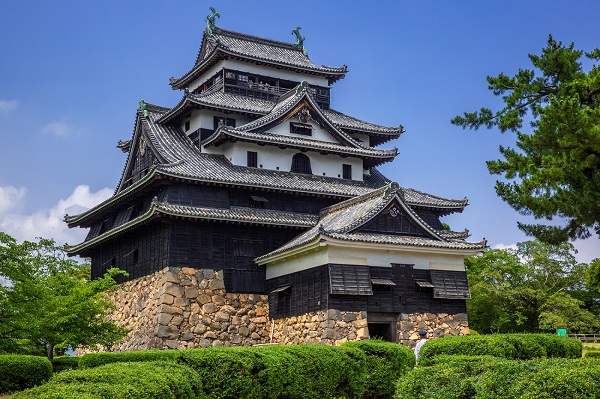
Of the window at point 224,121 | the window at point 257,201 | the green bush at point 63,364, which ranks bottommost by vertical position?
the green bush at point 63,364

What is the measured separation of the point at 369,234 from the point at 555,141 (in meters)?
13.6

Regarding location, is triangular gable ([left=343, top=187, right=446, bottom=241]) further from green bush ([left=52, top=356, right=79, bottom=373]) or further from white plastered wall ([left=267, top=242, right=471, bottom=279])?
green bush ([left=52, top=356, right=79, bottom=373])

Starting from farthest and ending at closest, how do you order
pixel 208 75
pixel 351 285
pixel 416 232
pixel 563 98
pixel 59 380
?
pixel 208 75 → pixel 416 232 → pixel 351 285 → pixel 563 98 → pixel 59 380

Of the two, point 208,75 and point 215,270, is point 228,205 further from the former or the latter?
point 208,75

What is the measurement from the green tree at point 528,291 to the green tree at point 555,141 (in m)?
34.5

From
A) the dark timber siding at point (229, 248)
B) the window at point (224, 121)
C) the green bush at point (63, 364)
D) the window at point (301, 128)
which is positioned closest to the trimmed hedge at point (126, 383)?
the green bush at point (63, 364)

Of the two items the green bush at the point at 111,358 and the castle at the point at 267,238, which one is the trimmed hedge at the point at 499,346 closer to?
the castle at the point at 267,238

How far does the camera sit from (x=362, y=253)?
3162 cm

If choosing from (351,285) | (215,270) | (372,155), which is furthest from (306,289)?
(372,155)

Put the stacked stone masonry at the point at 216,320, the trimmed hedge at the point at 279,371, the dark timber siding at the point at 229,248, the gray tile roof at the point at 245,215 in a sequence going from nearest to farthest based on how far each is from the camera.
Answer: the trimmed hedge at the point at 279,371 → the stacked stone masonry at the point at 216,320 → the gray tile roof at the point at 245,215 → the dark timber siding at the point at 229,248

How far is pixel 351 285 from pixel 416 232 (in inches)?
187

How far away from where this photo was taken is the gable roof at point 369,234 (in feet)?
103

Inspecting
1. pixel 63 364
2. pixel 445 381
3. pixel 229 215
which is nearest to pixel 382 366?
pixel 445 381

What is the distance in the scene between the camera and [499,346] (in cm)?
2284
